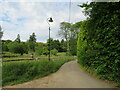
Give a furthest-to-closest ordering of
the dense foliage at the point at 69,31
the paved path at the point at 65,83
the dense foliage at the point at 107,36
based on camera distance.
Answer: the dense foliage at the point at 69,31 < the paved path at the point at 65,83 < the dense foliage at the point at 107,36

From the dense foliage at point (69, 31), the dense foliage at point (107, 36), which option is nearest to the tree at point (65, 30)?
the dense foliage at point (69, 31)

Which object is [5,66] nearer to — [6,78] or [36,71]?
[6,78]

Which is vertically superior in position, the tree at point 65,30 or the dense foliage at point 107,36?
the tree at point 65,30

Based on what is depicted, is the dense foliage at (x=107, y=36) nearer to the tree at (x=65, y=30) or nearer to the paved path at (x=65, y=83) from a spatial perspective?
the paved path at (x=65, y=83)

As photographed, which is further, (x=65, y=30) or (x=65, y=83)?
(x=65, y=30)

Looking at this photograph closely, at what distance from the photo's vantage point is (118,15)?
3.52 m

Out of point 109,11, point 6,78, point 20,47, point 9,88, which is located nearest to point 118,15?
point 109,11

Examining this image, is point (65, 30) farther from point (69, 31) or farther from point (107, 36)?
point (107, 36)

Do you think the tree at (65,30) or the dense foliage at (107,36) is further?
the tree at (65,30)

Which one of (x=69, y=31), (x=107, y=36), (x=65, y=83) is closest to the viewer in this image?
(x=107, y=36)

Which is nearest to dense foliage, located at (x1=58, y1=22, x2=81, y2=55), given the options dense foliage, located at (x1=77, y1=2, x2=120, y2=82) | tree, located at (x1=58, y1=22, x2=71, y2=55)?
tree, located at (x1=58, y1=22, x2=71, y2=55)

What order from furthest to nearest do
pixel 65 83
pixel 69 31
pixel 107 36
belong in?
pixel 69 31, pixel 65 83, pixel 107 36

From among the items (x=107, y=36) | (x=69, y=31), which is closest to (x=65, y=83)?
(x=107, y=36)

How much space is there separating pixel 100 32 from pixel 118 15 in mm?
1117
